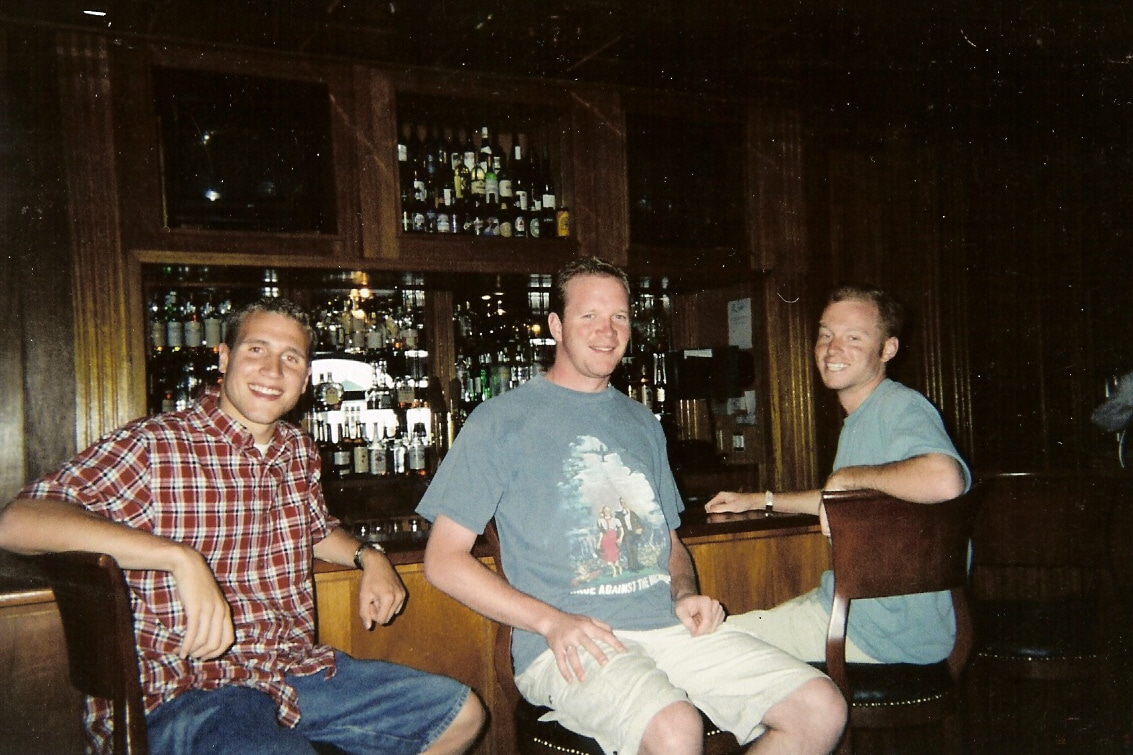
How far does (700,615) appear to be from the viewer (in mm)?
1657

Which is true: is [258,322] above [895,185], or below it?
below

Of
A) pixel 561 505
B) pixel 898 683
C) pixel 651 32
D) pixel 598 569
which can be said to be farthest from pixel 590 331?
pixel 651 32

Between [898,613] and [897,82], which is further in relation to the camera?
[897,82]

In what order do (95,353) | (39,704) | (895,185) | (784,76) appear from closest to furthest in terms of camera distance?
(39,704), (95,353), (784,76), (895,185)

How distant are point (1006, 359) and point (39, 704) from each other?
14.9 feet

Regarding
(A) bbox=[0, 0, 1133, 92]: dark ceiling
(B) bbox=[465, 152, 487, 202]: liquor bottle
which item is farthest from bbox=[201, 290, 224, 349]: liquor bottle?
(B) bbox=[465, 152, 487, 202]: liquor bottle

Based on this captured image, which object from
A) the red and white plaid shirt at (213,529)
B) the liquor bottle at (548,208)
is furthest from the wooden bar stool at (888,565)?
the liquor bottle at (548,208)

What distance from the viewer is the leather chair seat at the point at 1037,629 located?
1941 millimetres

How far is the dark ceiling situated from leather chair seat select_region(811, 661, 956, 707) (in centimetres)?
247

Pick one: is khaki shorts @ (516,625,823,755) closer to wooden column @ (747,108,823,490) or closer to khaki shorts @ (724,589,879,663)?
khaki shorts @ (724,589,879,663)

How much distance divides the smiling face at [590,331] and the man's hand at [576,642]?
609 mm

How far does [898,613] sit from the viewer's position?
173 cm

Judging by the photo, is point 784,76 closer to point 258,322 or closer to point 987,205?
point 987,205

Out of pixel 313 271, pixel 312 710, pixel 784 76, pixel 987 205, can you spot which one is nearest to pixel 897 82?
pixel 784 76
